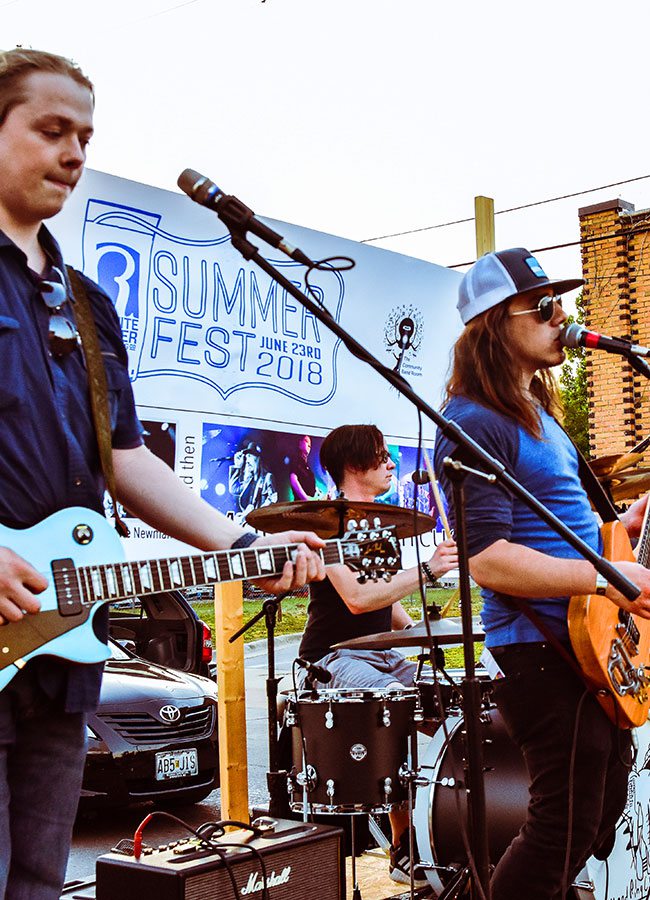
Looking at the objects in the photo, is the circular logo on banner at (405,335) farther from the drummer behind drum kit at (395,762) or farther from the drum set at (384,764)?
the drum set at (384,764)

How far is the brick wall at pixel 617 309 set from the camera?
1627 centimetres

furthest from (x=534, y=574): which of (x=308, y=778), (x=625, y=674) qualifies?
(x=308, y=778)

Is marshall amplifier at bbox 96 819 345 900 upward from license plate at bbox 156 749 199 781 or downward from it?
upward

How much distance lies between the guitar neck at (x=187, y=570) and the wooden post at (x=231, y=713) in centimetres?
227

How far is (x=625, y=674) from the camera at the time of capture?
119 inches

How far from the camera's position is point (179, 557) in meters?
2.34

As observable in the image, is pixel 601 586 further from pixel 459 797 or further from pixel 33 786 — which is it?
pixel 459 797

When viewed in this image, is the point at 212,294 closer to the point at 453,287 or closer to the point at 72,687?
the point at 453,287

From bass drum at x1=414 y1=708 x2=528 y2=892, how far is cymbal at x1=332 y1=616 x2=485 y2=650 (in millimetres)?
371

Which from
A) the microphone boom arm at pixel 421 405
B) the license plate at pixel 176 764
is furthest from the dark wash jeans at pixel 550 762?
the license plate at pixel 176 764

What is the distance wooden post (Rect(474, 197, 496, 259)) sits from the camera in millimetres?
5898

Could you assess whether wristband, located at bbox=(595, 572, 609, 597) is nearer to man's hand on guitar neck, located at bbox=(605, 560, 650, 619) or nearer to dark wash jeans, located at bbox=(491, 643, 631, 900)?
man's hand on guitar neck, located at bbox=(605, 560, 650, 619)

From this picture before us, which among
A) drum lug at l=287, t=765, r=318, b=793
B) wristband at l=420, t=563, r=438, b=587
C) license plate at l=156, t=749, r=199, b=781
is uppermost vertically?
wristband at l=420, t=563, r=438, b=587

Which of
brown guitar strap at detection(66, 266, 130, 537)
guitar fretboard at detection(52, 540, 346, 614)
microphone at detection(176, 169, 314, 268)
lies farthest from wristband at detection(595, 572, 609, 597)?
brown guitar strap at detection(66, 266, 130, 537)
